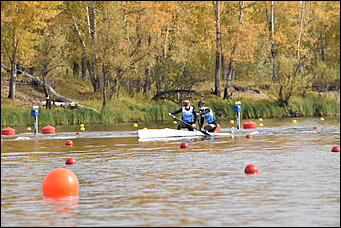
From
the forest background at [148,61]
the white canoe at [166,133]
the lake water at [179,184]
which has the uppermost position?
the forest background at [148,61]

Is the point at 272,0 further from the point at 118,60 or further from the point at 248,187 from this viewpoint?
the point at 248,187

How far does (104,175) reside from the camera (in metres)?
22.2

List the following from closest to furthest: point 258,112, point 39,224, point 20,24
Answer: point 39,224 → point 20,24 → point 258,112

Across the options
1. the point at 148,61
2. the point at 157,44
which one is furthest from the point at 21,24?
the point at 157,44

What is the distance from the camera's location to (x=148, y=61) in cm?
5622

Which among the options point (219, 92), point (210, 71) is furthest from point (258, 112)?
point (210, 71)

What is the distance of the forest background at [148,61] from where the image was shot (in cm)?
5281

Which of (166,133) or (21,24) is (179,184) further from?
(21,24)

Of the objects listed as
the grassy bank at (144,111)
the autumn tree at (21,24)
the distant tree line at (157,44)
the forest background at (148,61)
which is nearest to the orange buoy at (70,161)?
the grassy bank at (144,111)

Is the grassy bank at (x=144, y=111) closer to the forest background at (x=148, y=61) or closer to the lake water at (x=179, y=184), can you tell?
the forest background at (x=148, y=61)

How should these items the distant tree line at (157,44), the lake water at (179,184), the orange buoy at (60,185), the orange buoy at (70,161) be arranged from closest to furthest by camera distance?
the lake water at (179,184) < the orange buoy at (60,185) < the orange buoy at (70,161) < the distant tree line at (157,44)

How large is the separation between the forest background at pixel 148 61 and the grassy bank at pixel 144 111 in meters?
0.07

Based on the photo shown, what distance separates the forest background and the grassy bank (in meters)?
0.07

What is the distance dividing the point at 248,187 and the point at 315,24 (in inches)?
2085
